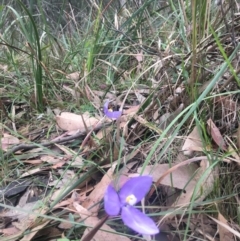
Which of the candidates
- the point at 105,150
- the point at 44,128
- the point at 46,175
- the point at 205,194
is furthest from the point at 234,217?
the point at 44,128

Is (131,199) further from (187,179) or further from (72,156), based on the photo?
(72,156)

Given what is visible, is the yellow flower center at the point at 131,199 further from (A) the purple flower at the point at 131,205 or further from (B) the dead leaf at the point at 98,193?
(B) the dead leaf at the point at 98,193

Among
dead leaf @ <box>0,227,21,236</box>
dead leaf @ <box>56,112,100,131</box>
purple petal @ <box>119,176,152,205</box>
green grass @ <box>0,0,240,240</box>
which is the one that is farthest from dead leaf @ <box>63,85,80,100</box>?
purple petal @ <box>119,176,152,205</box>

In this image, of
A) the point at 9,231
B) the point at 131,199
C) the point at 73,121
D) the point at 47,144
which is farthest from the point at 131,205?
the point at 73,121

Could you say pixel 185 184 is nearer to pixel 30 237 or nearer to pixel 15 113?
pixel 30 237

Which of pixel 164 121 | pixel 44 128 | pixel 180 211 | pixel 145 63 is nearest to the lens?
pixel 180 211

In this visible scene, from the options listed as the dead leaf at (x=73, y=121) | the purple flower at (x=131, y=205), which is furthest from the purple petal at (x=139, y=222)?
the dead leaf at (x=73, y=121)
